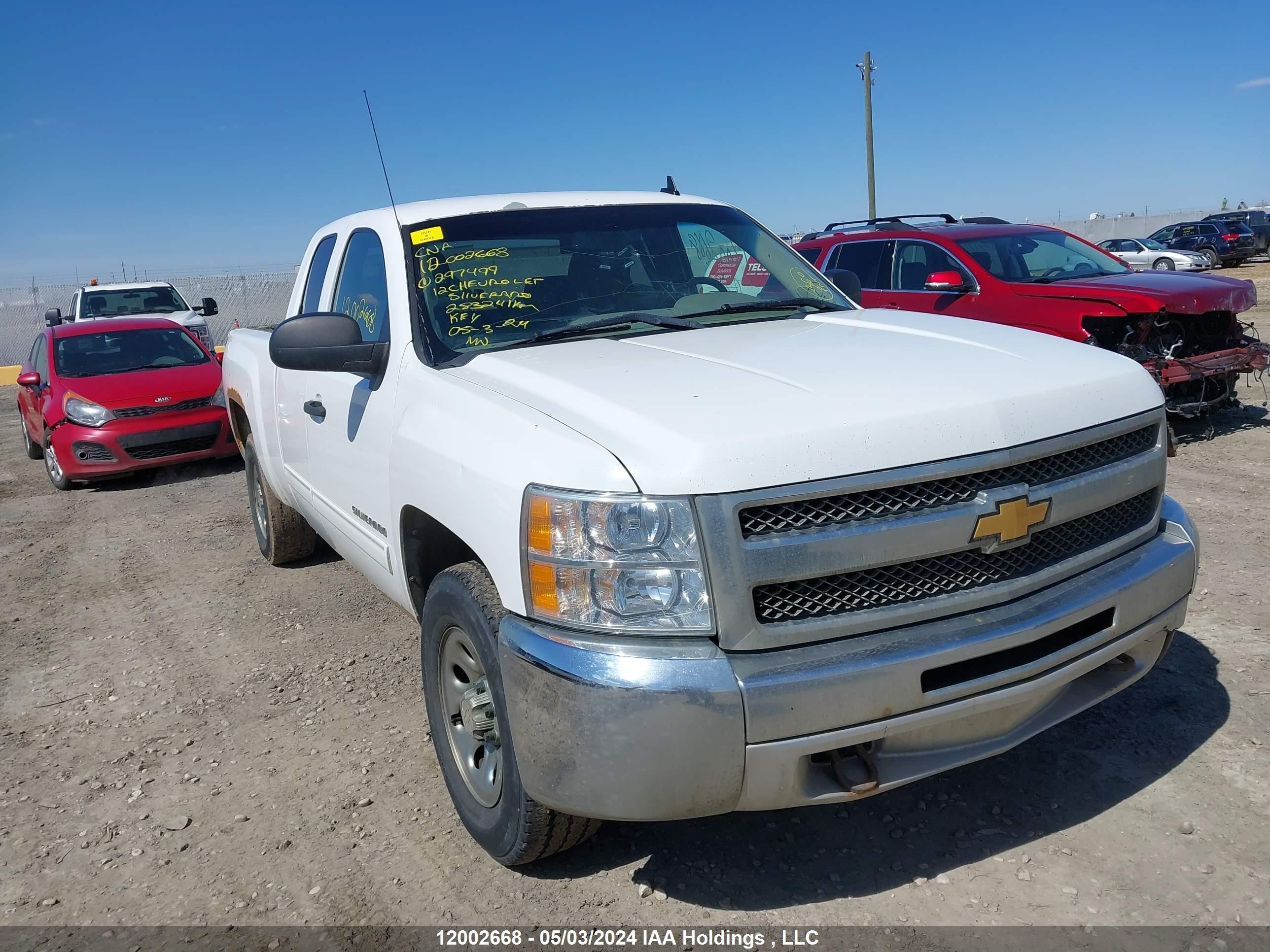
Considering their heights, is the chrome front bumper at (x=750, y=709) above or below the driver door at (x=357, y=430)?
below

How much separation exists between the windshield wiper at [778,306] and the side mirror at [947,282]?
501 centimetres

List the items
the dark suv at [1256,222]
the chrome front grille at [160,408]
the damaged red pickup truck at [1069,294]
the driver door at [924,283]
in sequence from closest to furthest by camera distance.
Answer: the damaged red pickup truck at [1069,294] < the driver door at [924,283] < the chrome front grille at [160,408] < the dark suv at [1256,222]

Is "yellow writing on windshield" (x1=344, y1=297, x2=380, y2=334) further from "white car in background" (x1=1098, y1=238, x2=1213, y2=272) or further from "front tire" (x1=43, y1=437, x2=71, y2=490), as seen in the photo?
"white car in background" (x1=1098, y1=238, x2=1213, y2=272)

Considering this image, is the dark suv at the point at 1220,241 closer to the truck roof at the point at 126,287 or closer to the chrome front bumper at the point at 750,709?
the truck roof at the point at 126,287

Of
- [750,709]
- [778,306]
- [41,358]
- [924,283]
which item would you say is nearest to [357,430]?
[778,306]

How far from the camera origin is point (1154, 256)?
87.2 ft

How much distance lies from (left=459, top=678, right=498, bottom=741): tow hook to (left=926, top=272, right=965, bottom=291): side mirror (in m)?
6.86

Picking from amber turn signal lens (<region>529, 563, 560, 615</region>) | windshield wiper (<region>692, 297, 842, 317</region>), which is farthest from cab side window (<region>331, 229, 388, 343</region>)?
amber turn signal lens (<region>529, 563, 560, 615</region>)

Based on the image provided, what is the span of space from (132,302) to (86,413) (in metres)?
7.45

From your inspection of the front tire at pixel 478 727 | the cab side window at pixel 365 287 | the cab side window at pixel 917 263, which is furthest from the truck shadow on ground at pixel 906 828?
the cab side window at pixel 917 263

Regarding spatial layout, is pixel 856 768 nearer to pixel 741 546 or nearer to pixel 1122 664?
pixel 741 546

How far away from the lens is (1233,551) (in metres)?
5.21

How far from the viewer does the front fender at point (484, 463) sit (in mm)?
2396

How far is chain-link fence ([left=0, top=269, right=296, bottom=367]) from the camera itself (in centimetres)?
2727
